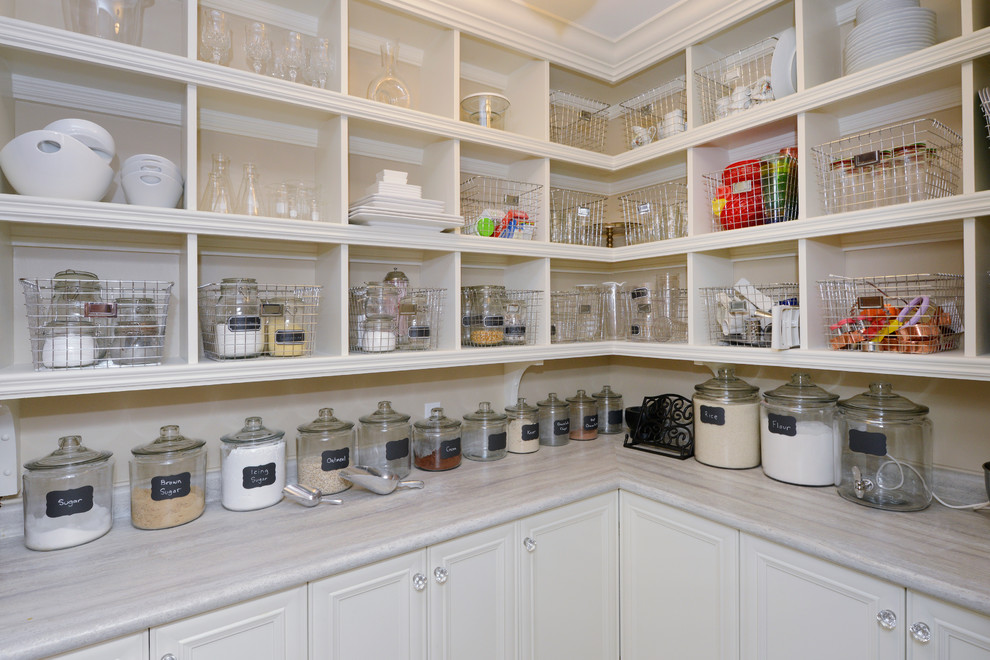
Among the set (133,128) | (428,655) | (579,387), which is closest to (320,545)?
(428,655)

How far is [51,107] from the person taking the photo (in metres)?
1.43

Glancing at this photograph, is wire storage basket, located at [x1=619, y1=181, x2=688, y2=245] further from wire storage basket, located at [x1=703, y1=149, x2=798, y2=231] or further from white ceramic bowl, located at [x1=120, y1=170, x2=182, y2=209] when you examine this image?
white ceramic bowl, located at [x1=120, y1=170, x2=182, y2=209]

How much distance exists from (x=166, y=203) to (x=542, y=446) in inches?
63.5

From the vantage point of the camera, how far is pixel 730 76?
6.38 feet

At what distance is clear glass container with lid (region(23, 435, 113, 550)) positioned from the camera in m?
1.23

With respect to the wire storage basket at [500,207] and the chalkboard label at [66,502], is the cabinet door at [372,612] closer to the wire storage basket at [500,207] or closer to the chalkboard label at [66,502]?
the chalkboard label at [66,502]

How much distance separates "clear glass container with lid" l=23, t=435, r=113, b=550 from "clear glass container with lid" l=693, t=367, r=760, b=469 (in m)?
1.92

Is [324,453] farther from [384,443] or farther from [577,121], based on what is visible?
[577,121]

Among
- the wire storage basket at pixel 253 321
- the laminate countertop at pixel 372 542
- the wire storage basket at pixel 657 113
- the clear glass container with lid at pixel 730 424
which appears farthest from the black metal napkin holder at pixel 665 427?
the wire storage basket at pixel 253 321

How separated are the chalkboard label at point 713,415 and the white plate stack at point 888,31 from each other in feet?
3.84

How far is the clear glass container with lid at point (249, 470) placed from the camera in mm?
1479

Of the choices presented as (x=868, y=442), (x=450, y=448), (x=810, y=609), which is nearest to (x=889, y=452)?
(x=868, y=442)

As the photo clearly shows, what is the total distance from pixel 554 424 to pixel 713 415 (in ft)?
2.10

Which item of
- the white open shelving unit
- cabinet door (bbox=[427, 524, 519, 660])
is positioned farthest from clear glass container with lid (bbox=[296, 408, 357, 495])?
cabinet door (bbox=[427, 524, 519, 660])
